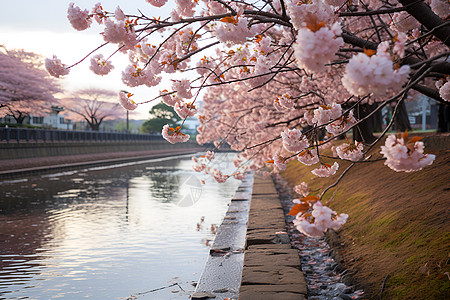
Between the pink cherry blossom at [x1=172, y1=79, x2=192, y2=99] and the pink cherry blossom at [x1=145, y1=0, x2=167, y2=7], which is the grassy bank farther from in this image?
the pink cherry blossom at [x1=145, y1=0, x2=167, y2=7]

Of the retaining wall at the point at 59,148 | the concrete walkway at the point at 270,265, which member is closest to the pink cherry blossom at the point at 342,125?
the concrete walkway at the point at 270,265

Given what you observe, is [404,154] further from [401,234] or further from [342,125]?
[401,234]

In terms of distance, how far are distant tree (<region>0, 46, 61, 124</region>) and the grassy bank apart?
30499mm

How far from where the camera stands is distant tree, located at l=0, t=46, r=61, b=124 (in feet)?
112

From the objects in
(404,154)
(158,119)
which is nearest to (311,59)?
(404,154)

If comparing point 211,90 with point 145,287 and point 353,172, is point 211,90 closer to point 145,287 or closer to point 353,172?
point 353,172

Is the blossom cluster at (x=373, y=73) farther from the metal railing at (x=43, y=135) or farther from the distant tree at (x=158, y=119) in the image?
the distant tree at (x=158, y=119)

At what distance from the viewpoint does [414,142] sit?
2900mm

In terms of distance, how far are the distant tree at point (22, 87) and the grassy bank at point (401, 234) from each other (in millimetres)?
30499

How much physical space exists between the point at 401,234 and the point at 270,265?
1556 mm

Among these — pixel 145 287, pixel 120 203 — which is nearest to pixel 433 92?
pixel 145 287

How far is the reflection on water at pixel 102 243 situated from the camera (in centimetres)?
542

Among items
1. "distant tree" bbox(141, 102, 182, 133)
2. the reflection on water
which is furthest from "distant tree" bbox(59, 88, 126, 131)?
the reflection on water

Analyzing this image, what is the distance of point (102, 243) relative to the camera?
772cm
